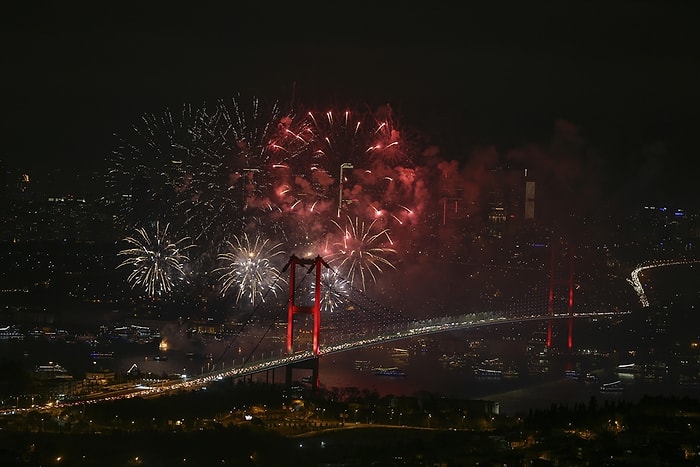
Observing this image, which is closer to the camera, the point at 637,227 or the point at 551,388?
the point at 551,388

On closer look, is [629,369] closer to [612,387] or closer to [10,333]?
[612,387]

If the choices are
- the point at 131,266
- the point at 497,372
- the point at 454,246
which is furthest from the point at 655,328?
the point at 131,266

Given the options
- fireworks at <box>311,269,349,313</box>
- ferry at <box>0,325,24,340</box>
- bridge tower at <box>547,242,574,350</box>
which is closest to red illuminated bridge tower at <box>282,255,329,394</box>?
fireworks at <box>311,269,349,313</box>

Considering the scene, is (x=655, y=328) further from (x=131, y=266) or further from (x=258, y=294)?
(x=131, y=266)

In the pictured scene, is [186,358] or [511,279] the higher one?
[511,279]

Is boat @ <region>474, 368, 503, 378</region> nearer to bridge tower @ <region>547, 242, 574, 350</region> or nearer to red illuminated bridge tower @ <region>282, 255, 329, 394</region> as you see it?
red illuminated bridge tower @ <region>282, 255, 329, 394</region>

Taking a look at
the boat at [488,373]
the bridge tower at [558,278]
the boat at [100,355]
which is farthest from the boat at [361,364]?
the bridge tower at [558,278]
